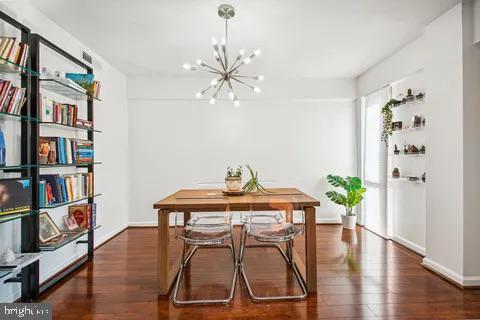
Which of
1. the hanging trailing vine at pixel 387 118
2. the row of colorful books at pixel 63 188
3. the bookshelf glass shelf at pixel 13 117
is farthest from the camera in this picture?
the hanging trailing vine at pixel 387 118

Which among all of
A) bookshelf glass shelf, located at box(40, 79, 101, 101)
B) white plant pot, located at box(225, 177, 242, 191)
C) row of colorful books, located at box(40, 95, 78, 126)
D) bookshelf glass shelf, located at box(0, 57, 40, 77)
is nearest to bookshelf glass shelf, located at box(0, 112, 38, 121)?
row of colorful books, located at box(40, 95, 78, 126)

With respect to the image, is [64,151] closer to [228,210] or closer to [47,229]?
[47,229]

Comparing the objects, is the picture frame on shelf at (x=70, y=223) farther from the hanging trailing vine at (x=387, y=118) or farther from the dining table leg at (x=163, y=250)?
the hanging trailing vine at (x=387, y=118)

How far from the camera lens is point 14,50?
2.13 m

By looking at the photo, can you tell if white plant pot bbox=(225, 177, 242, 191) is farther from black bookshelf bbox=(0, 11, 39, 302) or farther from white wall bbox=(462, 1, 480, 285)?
white wall bbox=(462, 1, 480, 285)

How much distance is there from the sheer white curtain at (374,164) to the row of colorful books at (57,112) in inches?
163

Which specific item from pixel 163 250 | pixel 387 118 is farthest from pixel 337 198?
pixel 163 250

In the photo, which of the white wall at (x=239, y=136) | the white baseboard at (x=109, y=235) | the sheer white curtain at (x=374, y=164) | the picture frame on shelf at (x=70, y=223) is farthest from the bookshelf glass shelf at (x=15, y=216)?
the sheer white curtain at (x=374, y=164)

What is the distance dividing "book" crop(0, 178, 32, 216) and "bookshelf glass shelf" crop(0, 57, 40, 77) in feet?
2.80

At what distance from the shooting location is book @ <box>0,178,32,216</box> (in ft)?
6.60

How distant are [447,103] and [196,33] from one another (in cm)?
272

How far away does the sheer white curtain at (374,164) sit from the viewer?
4340 mm

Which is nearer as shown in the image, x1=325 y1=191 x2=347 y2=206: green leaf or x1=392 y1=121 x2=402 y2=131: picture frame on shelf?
x1=392 y1=121 x2=402 y2=131: picture frame on shelf

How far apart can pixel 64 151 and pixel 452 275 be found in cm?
388
